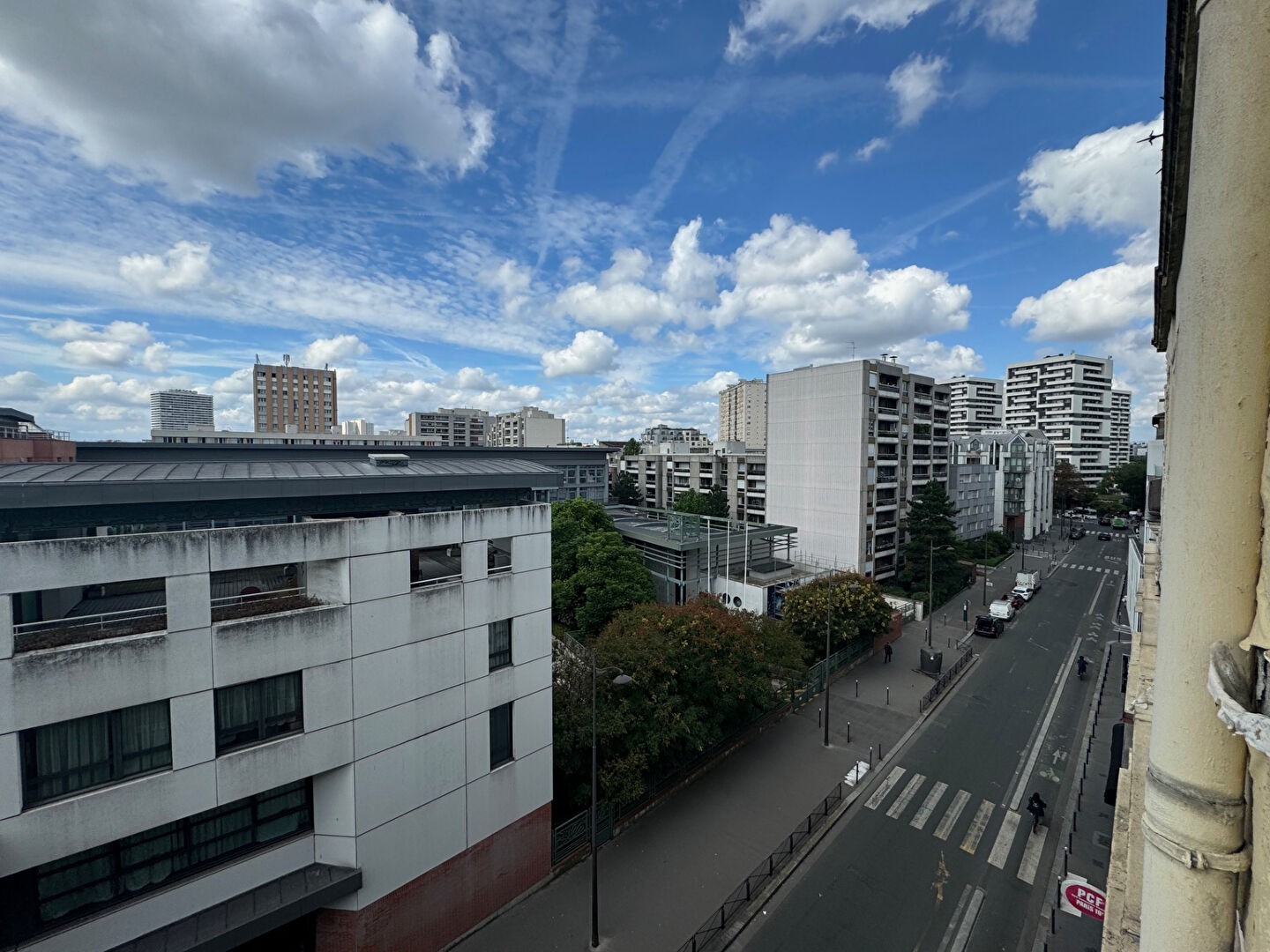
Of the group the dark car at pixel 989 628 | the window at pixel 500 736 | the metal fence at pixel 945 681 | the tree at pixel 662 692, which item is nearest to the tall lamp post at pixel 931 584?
the dark car at pixel 989 628

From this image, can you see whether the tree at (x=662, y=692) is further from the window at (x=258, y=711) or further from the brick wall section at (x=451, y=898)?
the window at (x=258, y=711)

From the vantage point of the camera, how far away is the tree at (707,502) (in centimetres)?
6462

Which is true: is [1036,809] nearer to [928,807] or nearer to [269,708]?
[928,807]

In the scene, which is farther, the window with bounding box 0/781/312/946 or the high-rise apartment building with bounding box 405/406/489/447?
the high-rise apartment building with bounding box 405/406/489/447

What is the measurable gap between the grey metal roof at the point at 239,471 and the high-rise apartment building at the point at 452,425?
12575 cm

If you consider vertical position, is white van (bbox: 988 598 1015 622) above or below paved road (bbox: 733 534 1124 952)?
above

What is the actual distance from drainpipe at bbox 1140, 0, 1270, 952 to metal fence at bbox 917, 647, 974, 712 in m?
26.1

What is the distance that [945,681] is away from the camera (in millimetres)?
28938

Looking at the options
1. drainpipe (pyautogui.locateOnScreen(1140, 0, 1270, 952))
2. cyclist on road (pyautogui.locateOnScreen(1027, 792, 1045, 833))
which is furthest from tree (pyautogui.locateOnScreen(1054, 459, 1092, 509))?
drainpipe (pyautogui.locateOnScreen(1140, 0, 1270, 952))

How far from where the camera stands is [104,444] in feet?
115

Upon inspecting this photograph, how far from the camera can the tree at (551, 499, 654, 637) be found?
1240 inches

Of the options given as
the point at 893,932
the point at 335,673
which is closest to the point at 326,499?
the point at 335,673

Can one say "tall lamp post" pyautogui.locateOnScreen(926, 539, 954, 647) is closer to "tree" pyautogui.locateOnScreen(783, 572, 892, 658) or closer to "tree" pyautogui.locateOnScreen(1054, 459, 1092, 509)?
"tree" pyautogui.locateOnScreen(783, 572, 892, 658)

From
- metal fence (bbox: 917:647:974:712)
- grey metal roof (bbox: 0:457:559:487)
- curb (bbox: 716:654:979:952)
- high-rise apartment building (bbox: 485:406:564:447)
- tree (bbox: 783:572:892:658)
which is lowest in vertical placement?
curb (bbox: 716:654:979:952)
